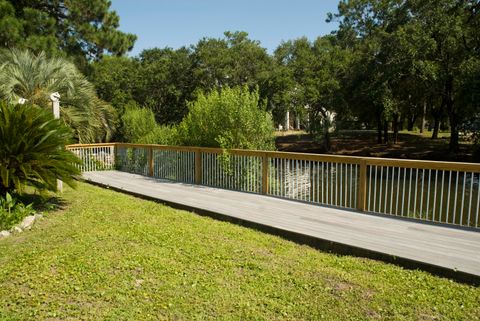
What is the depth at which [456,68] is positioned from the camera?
17.5 meters

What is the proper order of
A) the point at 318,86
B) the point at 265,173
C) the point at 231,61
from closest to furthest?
the point at 265,173, the point at 318,86, the point at 231,61

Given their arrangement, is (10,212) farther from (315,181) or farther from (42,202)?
(315,181)

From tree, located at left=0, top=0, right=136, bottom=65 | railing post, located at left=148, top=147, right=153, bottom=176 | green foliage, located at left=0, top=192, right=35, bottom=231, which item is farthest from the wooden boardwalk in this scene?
tree, located at left=0, top=0, right=136, bottom=65

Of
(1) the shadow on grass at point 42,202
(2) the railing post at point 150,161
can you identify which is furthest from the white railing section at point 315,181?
(2) the railing post at point 150,161

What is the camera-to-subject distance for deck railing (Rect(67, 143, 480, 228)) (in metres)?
5.50

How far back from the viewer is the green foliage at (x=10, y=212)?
17.0ft

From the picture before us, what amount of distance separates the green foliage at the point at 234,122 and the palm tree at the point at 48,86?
4.43 m

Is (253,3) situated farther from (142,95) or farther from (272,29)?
(142,95)

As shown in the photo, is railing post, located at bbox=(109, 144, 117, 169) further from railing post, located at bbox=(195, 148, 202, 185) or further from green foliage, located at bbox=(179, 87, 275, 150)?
railing post, located at bbox=(195, 148, 202, 185)

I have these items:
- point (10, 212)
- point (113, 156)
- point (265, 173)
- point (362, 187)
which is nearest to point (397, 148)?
point (113, 156)

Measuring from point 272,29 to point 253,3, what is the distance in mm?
5244

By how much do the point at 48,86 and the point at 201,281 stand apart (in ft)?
32.3

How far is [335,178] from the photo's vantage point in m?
6.55

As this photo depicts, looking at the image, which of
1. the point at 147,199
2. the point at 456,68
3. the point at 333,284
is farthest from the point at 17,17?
the point at 456,68
